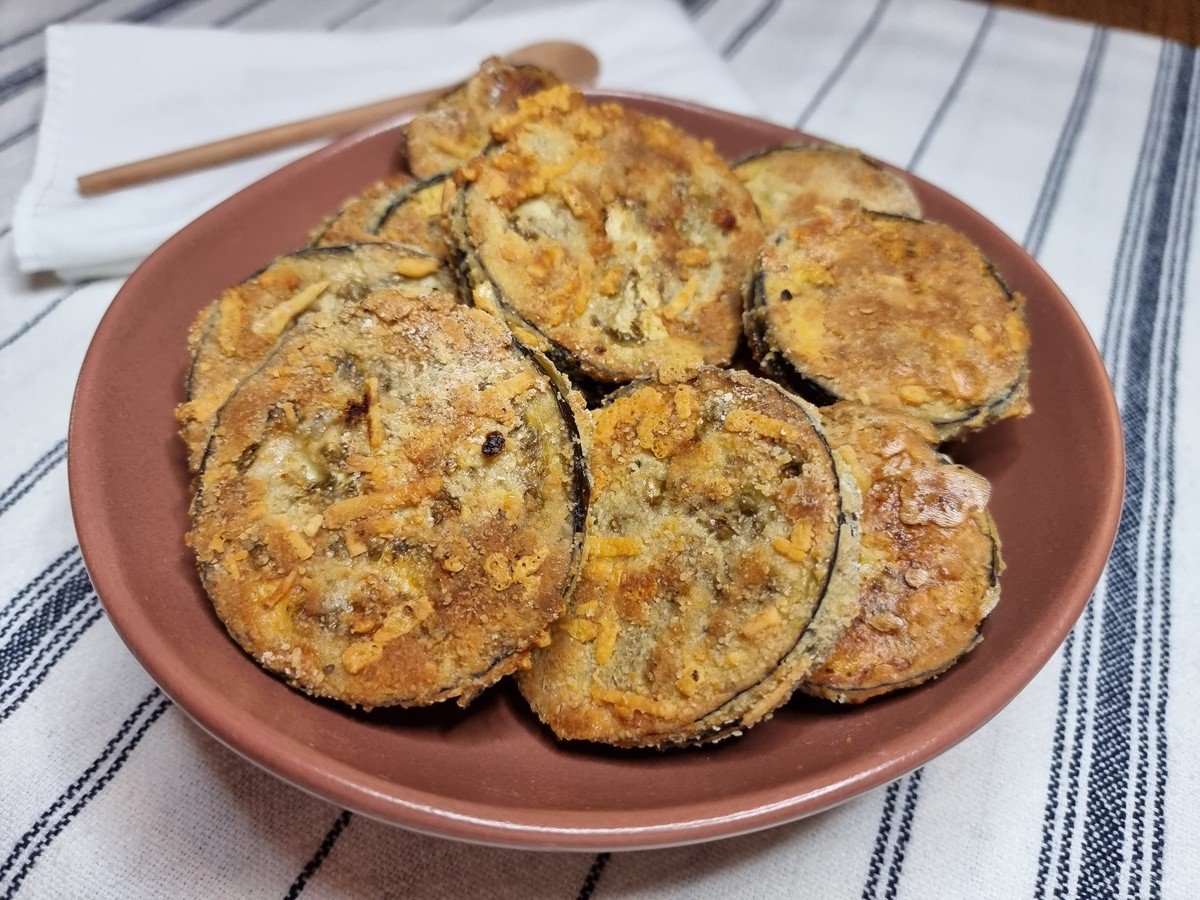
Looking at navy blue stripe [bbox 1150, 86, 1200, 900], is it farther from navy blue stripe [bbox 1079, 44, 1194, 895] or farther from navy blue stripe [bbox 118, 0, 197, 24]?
navy blue stripe [bbox 118, 0, 197, 24]

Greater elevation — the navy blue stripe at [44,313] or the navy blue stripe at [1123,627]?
the navy blue stripe at [44,313]

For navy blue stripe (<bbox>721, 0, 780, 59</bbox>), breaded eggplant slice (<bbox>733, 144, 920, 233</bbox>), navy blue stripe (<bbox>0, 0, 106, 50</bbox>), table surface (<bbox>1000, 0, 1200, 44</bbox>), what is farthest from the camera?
table surface (<bbox>1000, 0, 1200, 44</bbox>)

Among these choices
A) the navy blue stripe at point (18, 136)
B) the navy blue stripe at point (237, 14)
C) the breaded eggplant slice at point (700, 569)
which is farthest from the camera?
the navy blue stripe at point (237, 14)

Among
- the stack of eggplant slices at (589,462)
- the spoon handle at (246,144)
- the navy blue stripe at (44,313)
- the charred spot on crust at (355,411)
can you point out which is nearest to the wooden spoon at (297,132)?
the spoon handle at (246,144)

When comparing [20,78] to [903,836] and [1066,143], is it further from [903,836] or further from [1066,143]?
[1066,143]

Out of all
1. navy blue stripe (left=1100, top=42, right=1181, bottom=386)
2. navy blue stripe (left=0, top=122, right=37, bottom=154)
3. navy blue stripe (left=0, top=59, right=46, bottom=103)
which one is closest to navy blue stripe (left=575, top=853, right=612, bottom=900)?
navy blue stripe (left=1100, top=42, right=1181, bottom=386)

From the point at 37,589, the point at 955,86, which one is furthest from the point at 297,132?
the point at 955,86

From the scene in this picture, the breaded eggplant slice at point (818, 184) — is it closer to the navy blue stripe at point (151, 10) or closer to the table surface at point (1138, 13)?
the navy blue stripe at point (151, 10)
